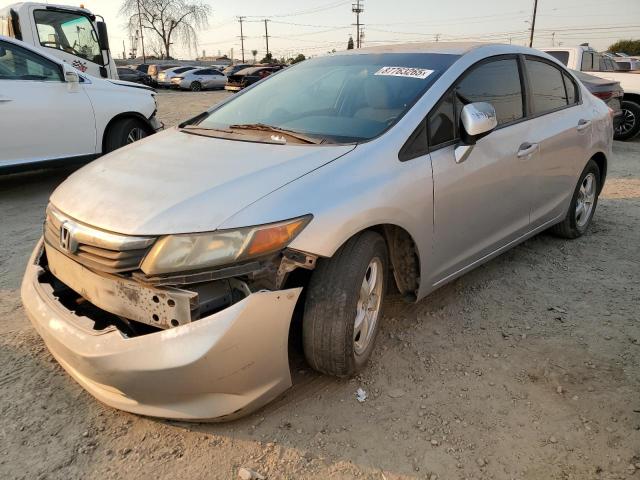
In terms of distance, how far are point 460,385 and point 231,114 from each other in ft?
6.84

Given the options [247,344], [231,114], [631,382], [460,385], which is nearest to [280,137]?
[231,114]

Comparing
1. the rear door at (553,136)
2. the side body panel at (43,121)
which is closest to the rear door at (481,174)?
the rear door at (553,136)

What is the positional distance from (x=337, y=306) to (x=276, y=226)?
1.46ft

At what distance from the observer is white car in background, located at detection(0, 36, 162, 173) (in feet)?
17.9

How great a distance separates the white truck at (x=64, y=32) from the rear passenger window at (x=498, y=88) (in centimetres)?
676

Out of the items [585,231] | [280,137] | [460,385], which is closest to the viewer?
[460,385]

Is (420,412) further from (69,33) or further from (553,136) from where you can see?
(69,33)

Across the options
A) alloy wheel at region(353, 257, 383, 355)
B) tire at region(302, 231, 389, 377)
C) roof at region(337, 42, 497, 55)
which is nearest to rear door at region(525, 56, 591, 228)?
roof at region(337, 42, 497, 55)

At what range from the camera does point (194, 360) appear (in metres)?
1.91

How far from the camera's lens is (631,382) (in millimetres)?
2580

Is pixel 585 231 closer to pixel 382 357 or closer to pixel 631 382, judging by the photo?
pixel 631 382

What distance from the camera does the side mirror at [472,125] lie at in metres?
2.70

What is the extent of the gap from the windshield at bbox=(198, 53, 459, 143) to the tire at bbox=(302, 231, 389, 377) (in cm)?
61

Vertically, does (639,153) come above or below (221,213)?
below
